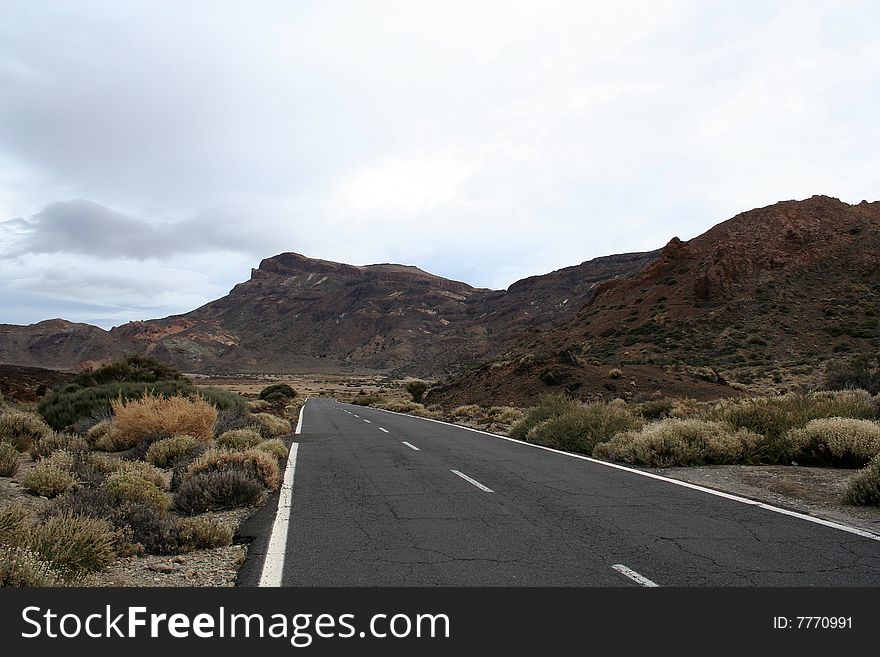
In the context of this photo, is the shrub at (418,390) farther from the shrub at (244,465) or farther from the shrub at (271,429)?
the shrub at (244,465)

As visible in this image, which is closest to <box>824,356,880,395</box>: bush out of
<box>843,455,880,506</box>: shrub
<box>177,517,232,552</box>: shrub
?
<box>843,455,880,506</box>: shrub

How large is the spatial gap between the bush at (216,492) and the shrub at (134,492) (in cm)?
31

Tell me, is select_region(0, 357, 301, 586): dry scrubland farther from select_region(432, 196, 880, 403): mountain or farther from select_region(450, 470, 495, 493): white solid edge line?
select_region(432, 196, 880, 403): mountain

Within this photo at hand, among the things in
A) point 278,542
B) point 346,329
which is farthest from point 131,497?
point 346,329

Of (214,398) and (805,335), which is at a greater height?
(805,335)

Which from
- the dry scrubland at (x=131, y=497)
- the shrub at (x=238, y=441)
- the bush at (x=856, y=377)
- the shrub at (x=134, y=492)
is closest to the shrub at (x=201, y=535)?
the dry scrubland at (x=131, y=497)

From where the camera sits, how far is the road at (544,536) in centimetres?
464

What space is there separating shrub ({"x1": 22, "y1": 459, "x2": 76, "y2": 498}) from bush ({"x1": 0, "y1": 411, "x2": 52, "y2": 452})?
4801 mm

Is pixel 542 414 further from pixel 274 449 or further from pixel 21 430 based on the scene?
pixel 21 430

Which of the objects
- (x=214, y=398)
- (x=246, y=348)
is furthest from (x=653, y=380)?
(x=246, y=348)

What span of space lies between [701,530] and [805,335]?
137 feet

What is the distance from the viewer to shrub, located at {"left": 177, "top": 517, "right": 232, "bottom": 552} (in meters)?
5.77
